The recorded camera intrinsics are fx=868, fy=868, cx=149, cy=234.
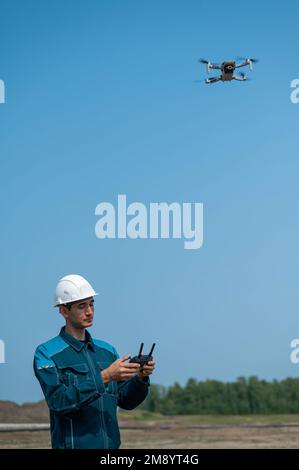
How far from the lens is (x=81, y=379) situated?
7.46m

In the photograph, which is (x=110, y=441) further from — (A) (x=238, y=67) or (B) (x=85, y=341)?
(A) (x=238, y=67)

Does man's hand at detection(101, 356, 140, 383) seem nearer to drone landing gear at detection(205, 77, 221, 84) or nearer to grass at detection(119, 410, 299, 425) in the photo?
drone landing gear at detection(205, 77, 221, 84)

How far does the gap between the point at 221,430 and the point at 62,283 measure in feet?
93.5

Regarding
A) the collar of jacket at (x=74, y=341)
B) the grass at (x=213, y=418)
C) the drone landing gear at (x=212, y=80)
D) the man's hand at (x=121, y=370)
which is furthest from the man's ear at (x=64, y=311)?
the grass at (x=213, y=418)

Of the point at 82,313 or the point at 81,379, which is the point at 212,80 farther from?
the point at 81,379

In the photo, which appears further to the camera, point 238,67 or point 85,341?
point 238,67

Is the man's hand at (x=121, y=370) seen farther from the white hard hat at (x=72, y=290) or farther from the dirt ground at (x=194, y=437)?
the dirt ground at (x=194, y=437)

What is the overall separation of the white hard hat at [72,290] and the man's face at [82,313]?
0.05 metres

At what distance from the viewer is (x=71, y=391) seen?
7246mm

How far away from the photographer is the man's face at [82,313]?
761 centimetres

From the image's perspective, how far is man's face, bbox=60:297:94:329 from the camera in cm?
761

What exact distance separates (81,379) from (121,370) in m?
0.48
